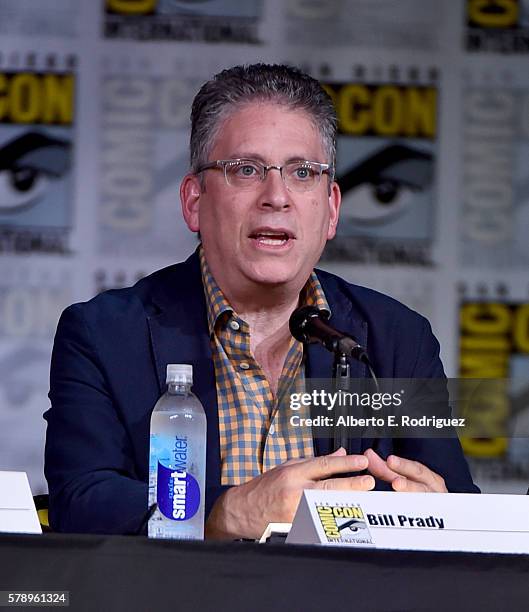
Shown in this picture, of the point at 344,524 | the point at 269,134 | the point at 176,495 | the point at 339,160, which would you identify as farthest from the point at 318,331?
the point at 339,160

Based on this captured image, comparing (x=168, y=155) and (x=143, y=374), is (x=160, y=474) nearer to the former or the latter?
(x=143, y=374)

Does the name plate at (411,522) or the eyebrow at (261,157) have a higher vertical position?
the eyebrow at (261,157)

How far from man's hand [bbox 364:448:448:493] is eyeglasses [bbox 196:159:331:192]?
64 cm

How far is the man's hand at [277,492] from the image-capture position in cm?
150

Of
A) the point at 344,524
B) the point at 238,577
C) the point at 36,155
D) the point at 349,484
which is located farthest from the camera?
the point at 36,155

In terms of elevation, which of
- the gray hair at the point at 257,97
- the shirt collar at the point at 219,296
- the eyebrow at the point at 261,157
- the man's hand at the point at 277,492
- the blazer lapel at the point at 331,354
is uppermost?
the gray hair at the point at 257,97

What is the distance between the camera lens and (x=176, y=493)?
59.6 inches

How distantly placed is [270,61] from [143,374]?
167cm

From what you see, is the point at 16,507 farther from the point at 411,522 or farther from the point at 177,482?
the point at 411,522

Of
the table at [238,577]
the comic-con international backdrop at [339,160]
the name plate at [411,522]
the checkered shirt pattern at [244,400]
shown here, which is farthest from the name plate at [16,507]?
the comic-con international backdrop at [339,160]

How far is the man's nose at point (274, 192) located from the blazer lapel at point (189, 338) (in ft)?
0.79

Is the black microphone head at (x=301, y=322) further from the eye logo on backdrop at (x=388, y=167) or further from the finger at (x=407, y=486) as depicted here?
the eye logo on backdrop at (x=388, y=167)

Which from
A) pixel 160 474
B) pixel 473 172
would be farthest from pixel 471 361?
pixel 160 474

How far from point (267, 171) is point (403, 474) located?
685mm
